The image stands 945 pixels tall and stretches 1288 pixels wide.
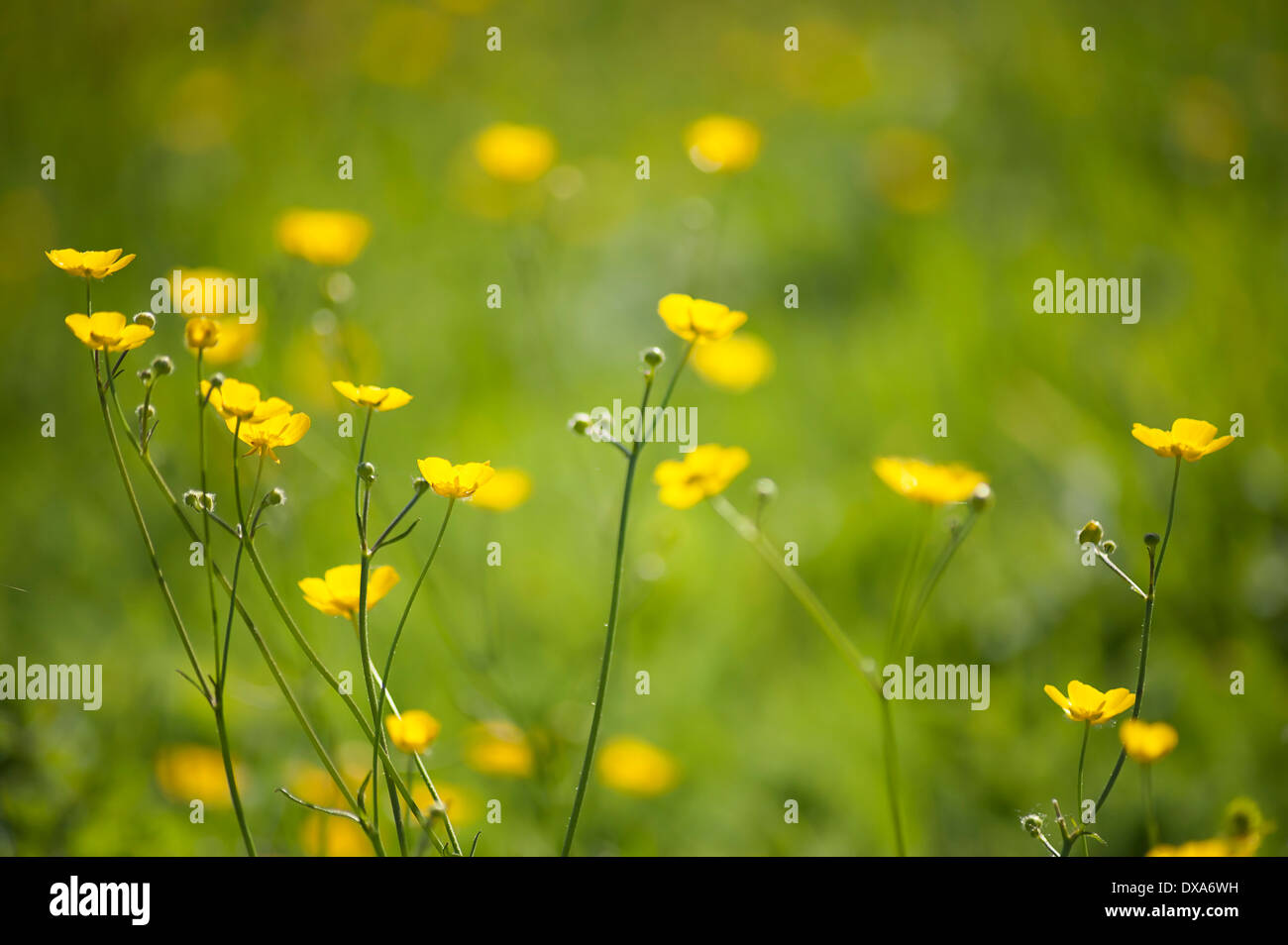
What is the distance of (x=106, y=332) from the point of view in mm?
906

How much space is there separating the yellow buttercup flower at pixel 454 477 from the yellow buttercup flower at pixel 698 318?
0.25m

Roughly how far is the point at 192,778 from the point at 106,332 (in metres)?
0.94

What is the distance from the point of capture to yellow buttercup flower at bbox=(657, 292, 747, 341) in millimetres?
1003

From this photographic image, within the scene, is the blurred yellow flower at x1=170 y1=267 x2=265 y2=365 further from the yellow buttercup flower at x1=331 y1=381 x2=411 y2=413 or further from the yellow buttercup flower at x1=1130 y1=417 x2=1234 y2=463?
the yellow buttercup flower at x1=1130 y1=417 x2=1234 y2=463

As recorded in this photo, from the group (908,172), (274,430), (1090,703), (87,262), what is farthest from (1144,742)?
(908,172)

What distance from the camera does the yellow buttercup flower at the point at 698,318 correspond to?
1.00m

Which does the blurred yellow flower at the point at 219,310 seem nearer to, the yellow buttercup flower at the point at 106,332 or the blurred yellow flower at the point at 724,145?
the yellow buttercup flower at the point at 106,332

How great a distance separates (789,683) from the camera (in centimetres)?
192

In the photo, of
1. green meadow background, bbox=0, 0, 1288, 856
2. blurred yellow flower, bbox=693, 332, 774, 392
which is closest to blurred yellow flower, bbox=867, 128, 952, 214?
green meadow background, bbox=0, 0, 1288, 856

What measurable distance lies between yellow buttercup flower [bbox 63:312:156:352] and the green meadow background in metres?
0.60

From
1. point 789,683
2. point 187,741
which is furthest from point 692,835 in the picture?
point 187,741

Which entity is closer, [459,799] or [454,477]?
[454,477]

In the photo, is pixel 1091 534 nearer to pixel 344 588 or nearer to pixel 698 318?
pixel 698 318
